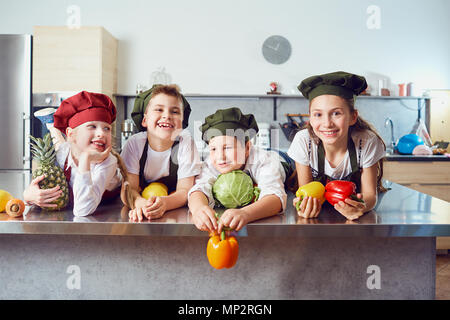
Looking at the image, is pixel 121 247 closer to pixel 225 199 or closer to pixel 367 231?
pixel 225 199

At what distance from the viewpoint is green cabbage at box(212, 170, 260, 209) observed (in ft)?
4.01

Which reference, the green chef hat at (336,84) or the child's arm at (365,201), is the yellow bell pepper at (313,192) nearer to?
the child's arm at (365,201)

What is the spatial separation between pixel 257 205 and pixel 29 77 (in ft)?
11.4

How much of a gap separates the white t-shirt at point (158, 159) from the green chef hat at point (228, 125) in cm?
12

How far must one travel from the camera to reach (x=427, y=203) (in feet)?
4.40

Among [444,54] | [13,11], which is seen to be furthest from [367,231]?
[13,11]

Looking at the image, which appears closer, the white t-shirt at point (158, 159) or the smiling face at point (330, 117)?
the smiling face at point (330, 117)

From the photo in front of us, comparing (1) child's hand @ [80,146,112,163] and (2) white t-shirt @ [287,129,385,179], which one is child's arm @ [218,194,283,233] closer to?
(2) white t-shirt @ [287,129,385,179]

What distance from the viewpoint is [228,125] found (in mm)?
1323

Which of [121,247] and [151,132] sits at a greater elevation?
[151,132]

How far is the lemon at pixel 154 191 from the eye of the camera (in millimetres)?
1326

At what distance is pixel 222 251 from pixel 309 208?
0.31 meters

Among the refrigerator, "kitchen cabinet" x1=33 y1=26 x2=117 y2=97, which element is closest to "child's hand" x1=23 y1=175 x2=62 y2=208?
"kitchen cabinet" x1=33 y1=26 x2=117 y2=97

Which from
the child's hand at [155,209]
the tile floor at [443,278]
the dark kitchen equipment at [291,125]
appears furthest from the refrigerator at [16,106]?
the tile floor at [443,278]
